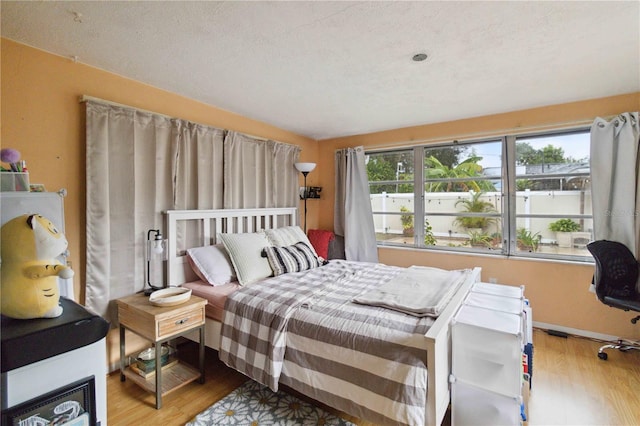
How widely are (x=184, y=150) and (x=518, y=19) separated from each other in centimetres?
269

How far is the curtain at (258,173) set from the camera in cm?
320

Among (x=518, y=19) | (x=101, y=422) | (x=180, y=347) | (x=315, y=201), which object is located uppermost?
(x=518, y=19)

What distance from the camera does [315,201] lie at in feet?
15.5

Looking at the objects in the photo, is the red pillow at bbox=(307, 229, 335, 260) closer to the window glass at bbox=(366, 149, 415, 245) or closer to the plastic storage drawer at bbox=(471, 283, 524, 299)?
the window glass at bbox=(366, 149, 415, 245)

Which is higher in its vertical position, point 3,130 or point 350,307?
point 3,130

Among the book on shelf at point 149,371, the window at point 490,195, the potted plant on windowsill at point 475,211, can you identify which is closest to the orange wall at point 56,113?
the book on shelf at point 149,371

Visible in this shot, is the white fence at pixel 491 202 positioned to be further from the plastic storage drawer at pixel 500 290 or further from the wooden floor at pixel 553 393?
the plastic storage drawer at pixel 500 290

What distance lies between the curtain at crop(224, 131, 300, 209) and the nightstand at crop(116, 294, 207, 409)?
50.5 inches

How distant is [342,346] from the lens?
1663mm

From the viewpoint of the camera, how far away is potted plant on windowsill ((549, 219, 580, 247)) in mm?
3197

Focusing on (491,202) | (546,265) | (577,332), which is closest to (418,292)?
(546,265)

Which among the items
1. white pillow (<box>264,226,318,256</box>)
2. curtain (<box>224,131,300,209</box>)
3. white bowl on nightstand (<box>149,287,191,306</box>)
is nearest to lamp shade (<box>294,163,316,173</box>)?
curtain (<box>224,131,300,209</box>)

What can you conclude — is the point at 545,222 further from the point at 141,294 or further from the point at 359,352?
the point at 141,294

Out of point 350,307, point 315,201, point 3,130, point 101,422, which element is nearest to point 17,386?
point 101,422
